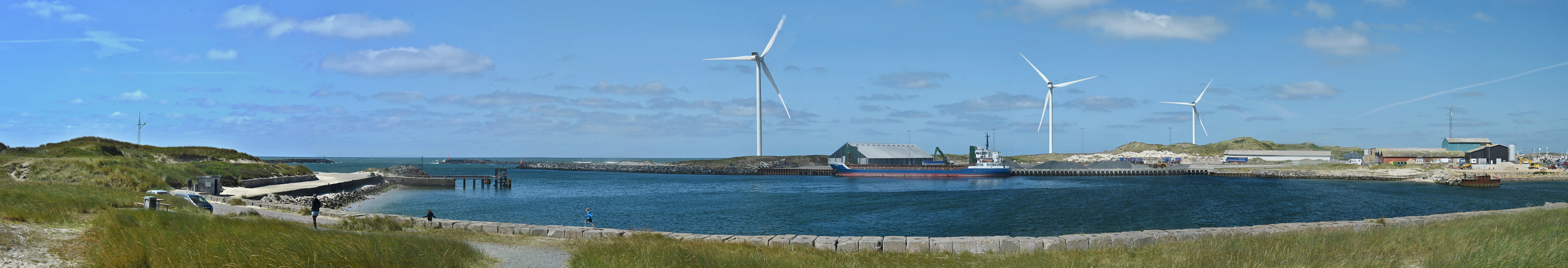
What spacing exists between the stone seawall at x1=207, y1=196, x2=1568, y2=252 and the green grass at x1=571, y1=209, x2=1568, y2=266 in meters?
0.77

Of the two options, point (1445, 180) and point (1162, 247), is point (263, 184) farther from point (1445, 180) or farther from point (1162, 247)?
point (1445, 180)

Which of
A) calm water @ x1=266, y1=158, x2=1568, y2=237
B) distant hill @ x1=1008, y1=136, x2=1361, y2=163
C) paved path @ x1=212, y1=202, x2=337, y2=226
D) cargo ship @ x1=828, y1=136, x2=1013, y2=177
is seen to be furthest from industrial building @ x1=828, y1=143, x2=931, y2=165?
paved path @ x1=212, y1=202, x2=337, y2=226

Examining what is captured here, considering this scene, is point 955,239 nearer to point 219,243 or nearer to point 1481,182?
point 219,243

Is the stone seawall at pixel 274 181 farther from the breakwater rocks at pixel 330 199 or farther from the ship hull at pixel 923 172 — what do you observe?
the ship hull at pixel 923 172

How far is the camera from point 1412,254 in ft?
42.0

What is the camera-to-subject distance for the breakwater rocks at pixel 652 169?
122188 mm

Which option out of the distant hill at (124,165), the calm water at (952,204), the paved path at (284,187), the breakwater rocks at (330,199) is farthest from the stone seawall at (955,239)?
the paved path at (284,187)

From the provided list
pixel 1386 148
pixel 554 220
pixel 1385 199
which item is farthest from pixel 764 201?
pixel 1386 148

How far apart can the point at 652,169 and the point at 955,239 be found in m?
124

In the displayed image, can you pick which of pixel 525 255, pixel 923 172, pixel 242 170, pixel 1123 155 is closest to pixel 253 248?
pixel 525 255

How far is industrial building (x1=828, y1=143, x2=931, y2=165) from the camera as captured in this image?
109 metres

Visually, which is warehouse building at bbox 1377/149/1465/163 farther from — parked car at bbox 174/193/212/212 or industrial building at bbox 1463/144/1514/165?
parked car at bbox 174/193/212/212

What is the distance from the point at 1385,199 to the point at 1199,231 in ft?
143

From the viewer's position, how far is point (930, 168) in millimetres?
105188
